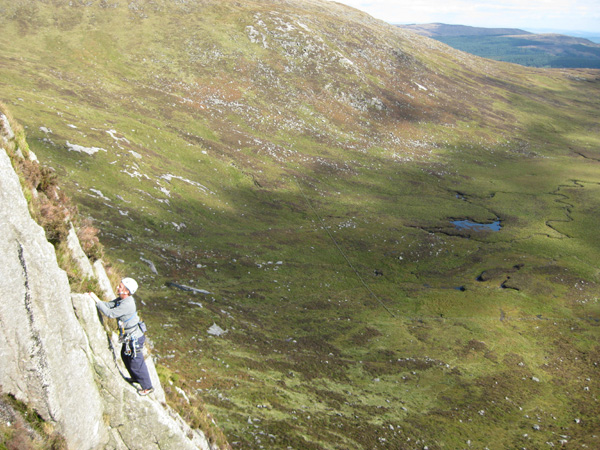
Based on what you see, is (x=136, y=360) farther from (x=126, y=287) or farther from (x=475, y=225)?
(x=475, y=225)

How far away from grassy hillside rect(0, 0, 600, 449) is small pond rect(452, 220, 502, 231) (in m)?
1.77

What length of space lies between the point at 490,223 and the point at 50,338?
84.5 m

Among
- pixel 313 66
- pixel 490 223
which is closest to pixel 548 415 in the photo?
pixel 490 223

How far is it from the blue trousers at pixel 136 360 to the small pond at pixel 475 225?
238 ft

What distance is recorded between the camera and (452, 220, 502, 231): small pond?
78.4 m

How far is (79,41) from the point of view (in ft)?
326

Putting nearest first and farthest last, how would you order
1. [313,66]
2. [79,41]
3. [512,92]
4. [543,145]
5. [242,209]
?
[242,209], [79,41], [313,66], [543,145], [512,92]

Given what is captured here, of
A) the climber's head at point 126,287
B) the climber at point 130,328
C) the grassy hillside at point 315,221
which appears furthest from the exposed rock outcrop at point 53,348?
the grassy hillside at point 315,221

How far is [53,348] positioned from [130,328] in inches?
96.4

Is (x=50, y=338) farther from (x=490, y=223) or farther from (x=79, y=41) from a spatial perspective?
(x=79, y=41)

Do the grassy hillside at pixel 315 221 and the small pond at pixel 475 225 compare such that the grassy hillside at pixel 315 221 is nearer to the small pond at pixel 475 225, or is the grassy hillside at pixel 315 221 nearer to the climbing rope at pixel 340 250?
the climbing rope at pixel 340 250

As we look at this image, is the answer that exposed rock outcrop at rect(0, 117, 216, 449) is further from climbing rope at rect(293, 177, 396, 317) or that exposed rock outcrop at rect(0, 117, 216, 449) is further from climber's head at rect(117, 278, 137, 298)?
climbing rope at rect(293, 177, 396, 317)

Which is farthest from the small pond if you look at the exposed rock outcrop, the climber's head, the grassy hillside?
the exposed rock outcrop

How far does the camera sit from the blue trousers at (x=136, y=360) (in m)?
14.0
